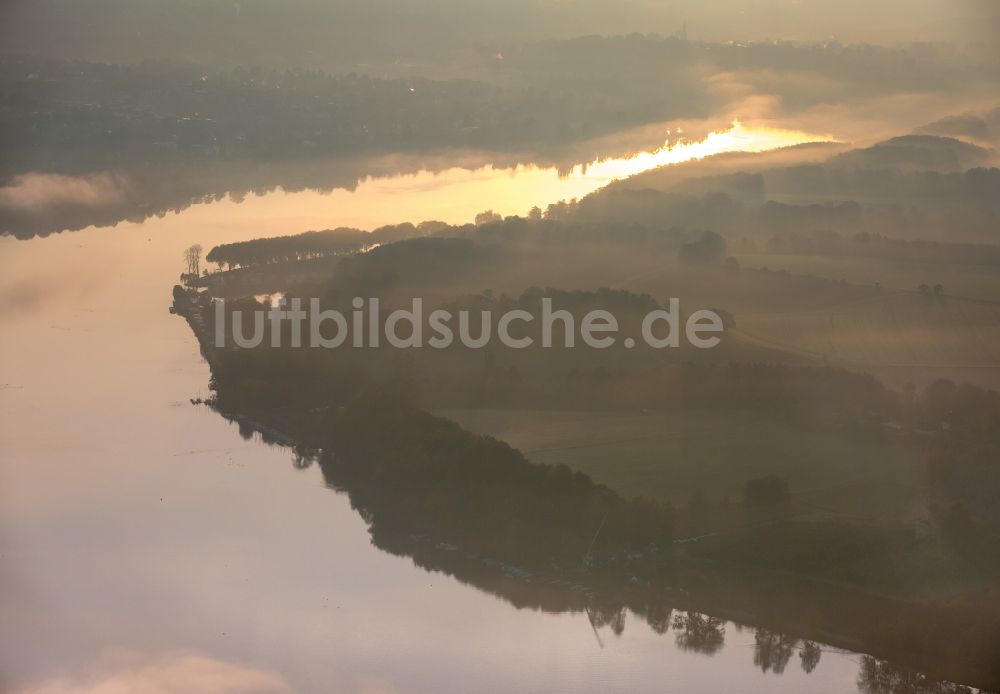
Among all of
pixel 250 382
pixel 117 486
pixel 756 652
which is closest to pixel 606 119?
pixel 250 382

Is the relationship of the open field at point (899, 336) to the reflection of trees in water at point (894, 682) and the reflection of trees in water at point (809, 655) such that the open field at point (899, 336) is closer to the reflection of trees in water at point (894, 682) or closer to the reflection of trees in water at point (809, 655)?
the reflection of trees in water at point (809, 655)

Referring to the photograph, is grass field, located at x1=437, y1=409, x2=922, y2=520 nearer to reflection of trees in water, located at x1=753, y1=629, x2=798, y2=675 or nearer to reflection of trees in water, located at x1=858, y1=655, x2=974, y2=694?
reflection of trees in water, located at x1=753, y1=629, x2=798, y2=675

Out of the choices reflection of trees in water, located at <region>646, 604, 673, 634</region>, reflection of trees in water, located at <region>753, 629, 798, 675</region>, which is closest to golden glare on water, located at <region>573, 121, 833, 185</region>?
reflection of trees in water, located at <region>646, 604, 673, 634</region>

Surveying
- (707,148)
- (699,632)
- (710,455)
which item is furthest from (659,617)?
(707,148)

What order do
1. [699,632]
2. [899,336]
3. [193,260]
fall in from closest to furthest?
1. [699,632]
2. [899,336]
3. [193,260]

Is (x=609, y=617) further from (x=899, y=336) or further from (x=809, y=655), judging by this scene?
(x=899, y=336)

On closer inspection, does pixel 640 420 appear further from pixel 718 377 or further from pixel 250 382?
pixel 250 382

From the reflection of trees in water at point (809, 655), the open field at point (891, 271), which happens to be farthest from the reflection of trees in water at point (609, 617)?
the open field at point (891, 271)
